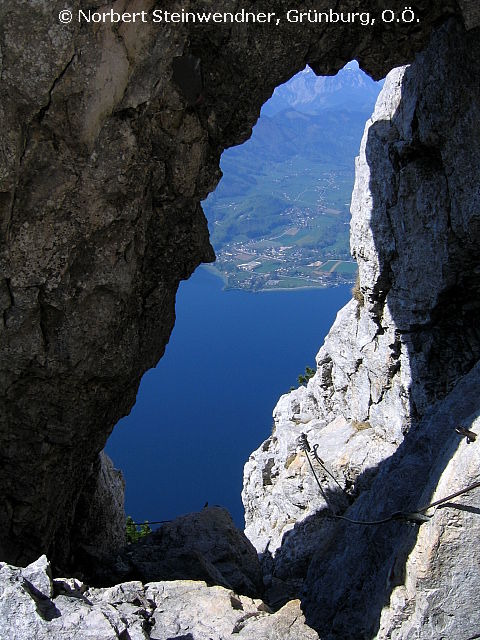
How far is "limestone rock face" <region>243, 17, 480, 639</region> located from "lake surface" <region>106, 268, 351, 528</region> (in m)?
43.6

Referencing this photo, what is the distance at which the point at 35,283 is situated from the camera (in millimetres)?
10891

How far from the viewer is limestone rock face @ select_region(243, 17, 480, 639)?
9.58m

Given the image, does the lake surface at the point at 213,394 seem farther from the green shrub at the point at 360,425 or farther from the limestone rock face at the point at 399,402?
the limestone rock face at the point at 399,402

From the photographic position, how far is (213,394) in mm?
90938

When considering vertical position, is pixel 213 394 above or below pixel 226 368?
below

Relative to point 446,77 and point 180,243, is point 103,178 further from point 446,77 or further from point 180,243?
point 446,77

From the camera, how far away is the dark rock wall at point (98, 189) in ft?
31.8

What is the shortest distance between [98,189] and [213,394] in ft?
267

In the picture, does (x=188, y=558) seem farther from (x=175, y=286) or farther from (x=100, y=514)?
(x=175, y=286)

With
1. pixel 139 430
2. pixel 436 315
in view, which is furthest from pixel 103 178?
pixel 139 430

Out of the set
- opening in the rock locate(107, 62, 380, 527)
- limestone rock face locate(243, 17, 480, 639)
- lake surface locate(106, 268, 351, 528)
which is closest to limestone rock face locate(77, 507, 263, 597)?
limestone rock face locate(243, 17, 480, 639)

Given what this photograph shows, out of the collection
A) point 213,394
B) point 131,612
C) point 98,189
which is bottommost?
point 131,612

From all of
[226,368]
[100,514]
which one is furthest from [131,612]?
[226,368]

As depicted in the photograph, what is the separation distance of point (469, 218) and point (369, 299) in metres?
5.17
